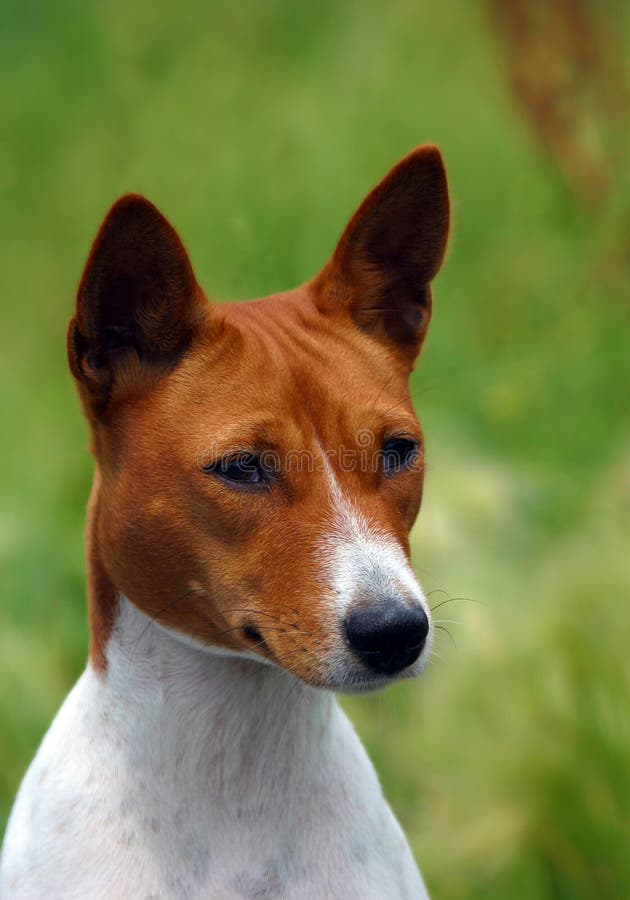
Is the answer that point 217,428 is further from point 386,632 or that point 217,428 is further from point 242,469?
point 386,632

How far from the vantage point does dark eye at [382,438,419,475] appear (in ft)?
11.7

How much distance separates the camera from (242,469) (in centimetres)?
338

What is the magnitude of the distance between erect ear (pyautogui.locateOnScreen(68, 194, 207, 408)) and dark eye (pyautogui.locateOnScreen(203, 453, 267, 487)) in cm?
40

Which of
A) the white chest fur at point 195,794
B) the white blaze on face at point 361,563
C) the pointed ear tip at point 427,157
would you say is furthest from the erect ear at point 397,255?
the white chest fur at point 195,794

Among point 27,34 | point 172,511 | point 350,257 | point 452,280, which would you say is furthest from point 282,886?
point 27,34

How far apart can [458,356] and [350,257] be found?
231 inches

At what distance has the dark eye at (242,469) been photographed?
3.37 meters

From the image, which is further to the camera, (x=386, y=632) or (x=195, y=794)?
(x=195, y=794)

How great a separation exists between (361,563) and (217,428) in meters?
0.55

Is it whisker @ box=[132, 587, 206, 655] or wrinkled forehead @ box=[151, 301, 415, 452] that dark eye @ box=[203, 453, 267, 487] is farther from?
whisker @ box=[132, 587, 206, 655]

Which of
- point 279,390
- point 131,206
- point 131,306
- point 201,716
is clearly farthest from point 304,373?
point 201,716

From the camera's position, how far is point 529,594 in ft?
23.2

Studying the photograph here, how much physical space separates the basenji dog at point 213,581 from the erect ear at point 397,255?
13mm

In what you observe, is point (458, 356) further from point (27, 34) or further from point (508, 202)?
point (27, 34)
